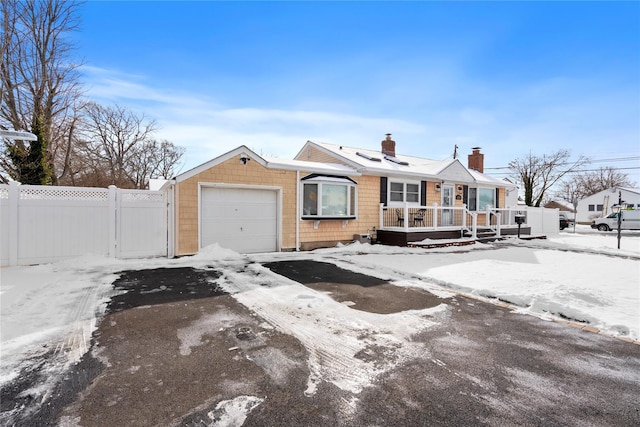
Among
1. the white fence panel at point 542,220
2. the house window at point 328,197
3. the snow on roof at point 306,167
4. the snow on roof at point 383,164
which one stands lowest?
the white fence panel at point 542,220

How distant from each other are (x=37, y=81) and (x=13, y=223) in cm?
1256

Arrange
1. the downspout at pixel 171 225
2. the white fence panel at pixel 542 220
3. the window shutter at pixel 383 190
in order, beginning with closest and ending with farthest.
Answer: the downspout at pixel 171 225
the window shutter at pixel 383 190
the white fence panel at pixel 542 220

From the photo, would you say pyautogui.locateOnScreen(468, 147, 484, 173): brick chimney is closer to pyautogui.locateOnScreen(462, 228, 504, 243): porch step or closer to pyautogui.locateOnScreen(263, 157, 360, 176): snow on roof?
pyautogui.locateOnScreen(462, 228, 504, 243): porch step

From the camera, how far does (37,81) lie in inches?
591

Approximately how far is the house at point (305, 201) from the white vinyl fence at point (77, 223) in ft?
2.09

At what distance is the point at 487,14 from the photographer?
8633mm

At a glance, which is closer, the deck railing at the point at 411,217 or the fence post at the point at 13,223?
the fence post at the point at 13,223

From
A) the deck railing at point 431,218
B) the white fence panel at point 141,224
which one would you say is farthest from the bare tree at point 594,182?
the white fence panel at point 141,224

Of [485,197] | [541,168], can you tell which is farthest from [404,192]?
[541,168]

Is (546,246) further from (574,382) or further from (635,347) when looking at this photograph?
(574,382)

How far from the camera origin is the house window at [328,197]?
10703mm

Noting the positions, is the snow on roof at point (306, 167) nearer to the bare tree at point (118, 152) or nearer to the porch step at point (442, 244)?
the porch step at point (442, 244)

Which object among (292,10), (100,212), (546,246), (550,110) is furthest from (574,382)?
(550,110)

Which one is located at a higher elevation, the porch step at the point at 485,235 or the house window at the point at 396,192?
the house window at the point at 396,192
